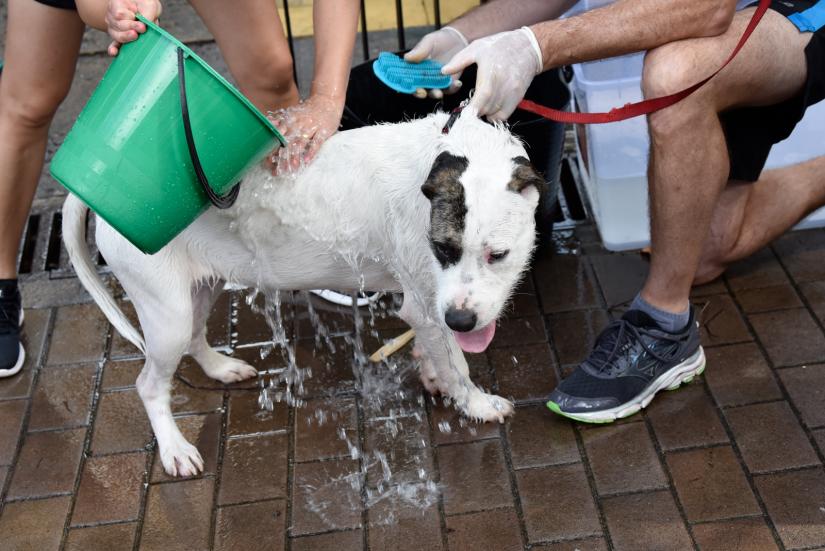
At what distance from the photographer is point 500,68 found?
2984 millimetres

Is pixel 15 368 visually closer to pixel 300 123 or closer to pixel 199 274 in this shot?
pixel 199 274

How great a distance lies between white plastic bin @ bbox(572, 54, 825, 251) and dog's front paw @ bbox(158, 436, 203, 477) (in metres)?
2.06

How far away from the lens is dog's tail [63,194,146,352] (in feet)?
10.5

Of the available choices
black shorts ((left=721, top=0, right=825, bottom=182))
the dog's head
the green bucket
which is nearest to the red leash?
black shorts ((left=721, top=0, right=825, bottom=182))

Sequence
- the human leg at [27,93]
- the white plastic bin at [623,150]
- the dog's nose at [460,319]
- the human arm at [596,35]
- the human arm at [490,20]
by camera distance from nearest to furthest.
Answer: the dog's nose at [460,319], the human arm at [596,35], the human leg at [27,93], the human arm at [490,20], the white plastic bin at [623,150]

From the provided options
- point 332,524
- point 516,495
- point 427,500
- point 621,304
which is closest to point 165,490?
point 332,524

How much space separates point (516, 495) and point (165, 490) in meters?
1.24

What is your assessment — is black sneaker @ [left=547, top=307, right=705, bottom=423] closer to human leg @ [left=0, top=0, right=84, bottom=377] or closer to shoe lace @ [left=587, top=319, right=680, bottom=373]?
shoe lace @ [left=587, top=319, right=680, bottom=373]

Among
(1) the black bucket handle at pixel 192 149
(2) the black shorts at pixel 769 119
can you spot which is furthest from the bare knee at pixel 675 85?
(1) the black bucket handle at pixel 192 149

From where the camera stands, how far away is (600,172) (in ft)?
13.7

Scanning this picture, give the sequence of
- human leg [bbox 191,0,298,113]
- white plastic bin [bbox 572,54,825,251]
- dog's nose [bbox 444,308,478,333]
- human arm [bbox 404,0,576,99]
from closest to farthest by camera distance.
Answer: dog's nose [bbox 444,308,478,333], human leg [bbox 191,0,298,113], human arm [bbox 404,0,576,99], white plastic bin [bbox 572,54,825,251]

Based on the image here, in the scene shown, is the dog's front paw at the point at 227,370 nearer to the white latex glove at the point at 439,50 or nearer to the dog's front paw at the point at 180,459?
the dog's front paw at the point at 180,459

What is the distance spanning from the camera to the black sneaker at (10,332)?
3840mm

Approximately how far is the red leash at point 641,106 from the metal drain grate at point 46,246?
238 centimetres
